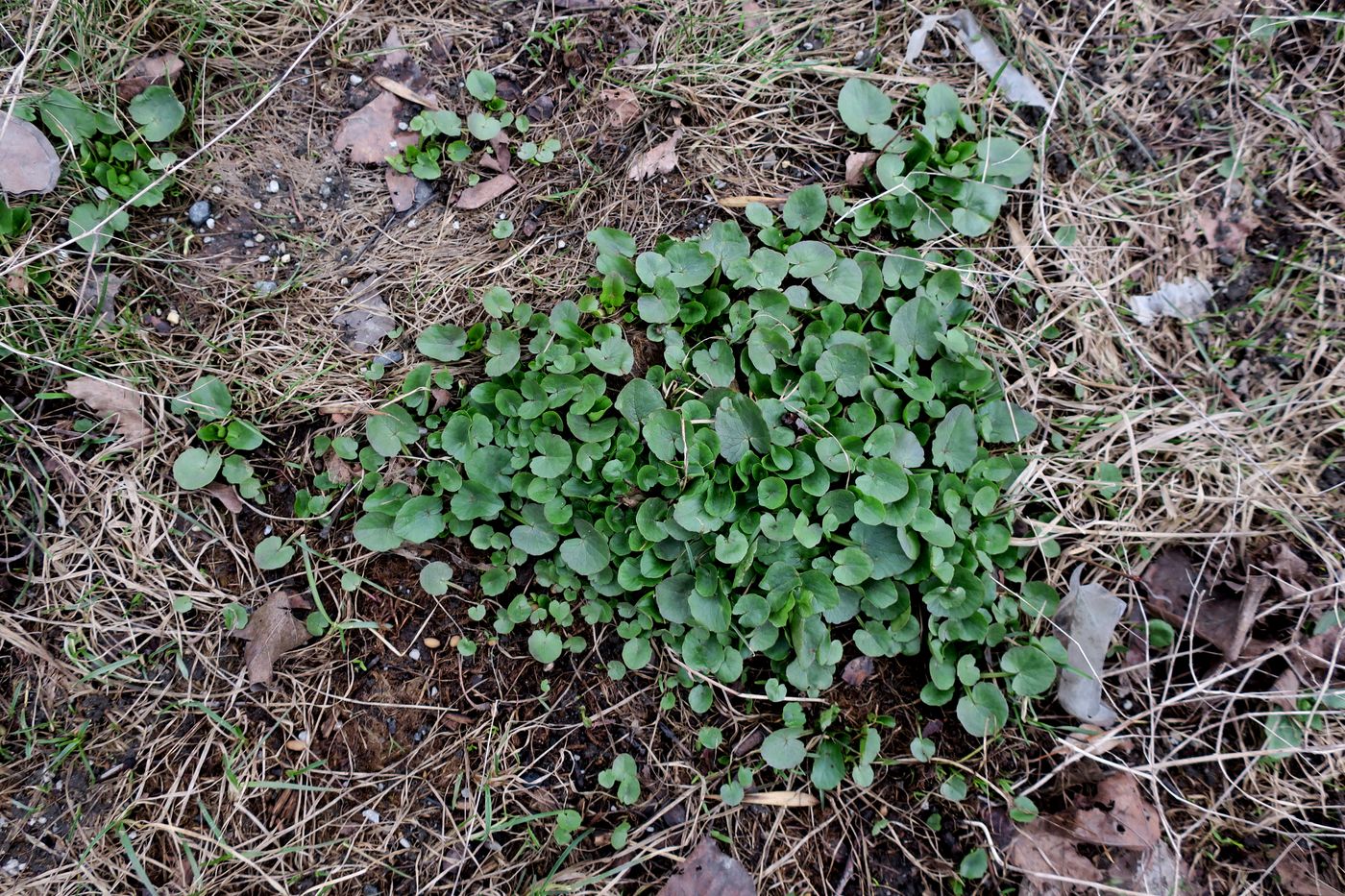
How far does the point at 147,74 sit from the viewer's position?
2.45 meters

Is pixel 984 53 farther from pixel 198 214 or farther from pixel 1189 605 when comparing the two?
pixel 198 214

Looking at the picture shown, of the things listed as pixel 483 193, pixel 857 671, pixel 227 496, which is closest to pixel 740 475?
pixel 857 671

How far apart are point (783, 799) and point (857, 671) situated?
0.41m

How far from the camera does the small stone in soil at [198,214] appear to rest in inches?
96.7

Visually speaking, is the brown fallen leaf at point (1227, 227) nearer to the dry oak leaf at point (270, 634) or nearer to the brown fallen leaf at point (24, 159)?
the dry oak leaf at point (270, 634)

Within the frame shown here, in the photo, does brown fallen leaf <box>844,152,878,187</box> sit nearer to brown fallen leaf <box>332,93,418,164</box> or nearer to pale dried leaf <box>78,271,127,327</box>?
brown fallen leaf <box>332,93,418,164</box>

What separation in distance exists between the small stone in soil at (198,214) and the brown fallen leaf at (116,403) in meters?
0.58

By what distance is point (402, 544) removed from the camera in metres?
2.29

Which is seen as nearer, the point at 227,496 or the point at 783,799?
the point at 783,799

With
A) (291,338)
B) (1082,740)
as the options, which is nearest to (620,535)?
(291,338)

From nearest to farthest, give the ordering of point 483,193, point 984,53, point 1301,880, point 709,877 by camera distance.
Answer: point 709,877 → point 1301,880 → point 483,193 → point 984,53

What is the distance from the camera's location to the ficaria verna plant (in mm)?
2154

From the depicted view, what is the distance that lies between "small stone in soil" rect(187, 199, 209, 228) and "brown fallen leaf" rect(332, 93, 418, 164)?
0.46 meters

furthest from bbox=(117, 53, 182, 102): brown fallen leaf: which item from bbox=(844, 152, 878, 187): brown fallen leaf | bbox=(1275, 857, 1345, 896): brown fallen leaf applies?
bbox=(1275, 857, 1345, 896): brown fallen leaf
